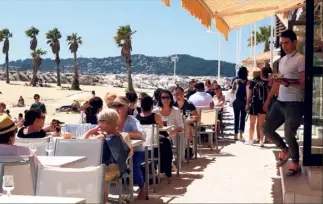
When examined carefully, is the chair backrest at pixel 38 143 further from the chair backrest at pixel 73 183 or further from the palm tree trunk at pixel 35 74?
the palm tree trunk at pixel 35 74

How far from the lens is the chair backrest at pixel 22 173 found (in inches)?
156

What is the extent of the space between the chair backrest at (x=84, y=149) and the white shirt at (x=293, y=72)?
6.56ft

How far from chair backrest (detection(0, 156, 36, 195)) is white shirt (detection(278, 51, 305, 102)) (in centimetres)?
277

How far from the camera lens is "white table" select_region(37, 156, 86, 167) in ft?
15.0

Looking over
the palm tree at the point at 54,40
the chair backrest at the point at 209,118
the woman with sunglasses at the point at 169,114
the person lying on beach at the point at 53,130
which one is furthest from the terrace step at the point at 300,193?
the palm tree at the point at 54,40

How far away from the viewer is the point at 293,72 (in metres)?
5.72

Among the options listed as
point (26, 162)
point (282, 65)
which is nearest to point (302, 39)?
point (282, 65)

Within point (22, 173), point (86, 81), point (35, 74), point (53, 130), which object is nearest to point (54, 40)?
Answer: point (35, 74)

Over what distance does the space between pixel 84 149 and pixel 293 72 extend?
7.27 feet

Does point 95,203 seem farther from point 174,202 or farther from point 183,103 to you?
point 183,103

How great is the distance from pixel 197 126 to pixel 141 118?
9.51 ft

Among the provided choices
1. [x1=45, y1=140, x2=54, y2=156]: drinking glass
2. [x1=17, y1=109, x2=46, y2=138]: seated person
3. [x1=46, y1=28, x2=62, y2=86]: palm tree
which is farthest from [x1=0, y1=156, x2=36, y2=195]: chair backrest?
[x1=46, y1=28, x2=62, y2=86]: palm tree

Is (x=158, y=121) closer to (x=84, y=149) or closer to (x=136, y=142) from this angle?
(x=136, y=142)

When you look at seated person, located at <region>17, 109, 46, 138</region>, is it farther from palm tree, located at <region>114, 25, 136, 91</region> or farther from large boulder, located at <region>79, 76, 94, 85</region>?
large boulder, located at <region>79, 76, 94, 85</region>
